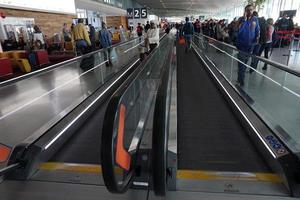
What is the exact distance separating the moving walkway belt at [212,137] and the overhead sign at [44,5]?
9371 millimetres

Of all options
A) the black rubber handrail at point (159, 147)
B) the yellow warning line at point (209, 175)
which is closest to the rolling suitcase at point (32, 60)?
the yellow warning line at point (209, 175)

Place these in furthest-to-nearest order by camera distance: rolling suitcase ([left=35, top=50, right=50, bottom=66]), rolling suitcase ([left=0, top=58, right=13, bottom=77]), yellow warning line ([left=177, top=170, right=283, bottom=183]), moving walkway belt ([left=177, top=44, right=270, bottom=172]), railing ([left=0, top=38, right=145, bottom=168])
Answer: rolling suitcase ([left=35, top=50, right=50, bottom=66]) < rolling suitcase ([left=0, top=58, right=13, bottom=77]) < railing ([left=0, top=38, right=145, bottom=168]) < moving walkway belt ([left=177, top=44, right=270, bottom=172]) < yellow warning line ([left=177, top=170, right=283, bottom=183])

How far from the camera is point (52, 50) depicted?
12430 millimetres

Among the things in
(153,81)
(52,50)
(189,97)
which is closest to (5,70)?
(52,50)

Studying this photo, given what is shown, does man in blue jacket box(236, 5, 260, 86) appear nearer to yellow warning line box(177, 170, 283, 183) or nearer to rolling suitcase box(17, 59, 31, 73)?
yellow warning line box(177, 170, 283, 183)

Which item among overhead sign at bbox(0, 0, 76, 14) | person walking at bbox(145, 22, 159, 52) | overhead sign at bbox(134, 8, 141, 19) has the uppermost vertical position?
overhead sign at bbox(0, 0, 76, 14)

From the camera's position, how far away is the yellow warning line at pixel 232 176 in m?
2.38

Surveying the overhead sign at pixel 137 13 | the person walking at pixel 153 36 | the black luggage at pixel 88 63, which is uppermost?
the overhead sign at pixel 137 13

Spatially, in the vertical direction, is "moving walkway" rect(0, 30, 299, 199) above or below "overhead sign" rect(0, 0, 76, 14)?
below

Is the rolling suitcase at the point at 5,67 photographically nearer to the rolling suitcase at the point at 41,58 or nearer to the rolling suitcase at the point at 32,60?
the rolling suitcase at the point at 32,60

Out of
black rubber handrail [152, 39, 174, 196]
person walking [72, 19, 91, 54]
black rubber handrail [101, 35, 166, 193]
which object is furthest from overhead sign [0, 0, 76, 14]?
black rubber handrail [152, 39, 174, 196]

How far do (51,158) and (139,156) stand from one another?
48.6 inches

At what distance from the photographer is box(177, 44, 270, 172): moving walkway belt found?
2734 millimetres

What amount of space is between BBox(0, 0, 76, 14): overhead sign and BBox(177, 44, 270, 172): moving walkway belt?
9.37 meters
